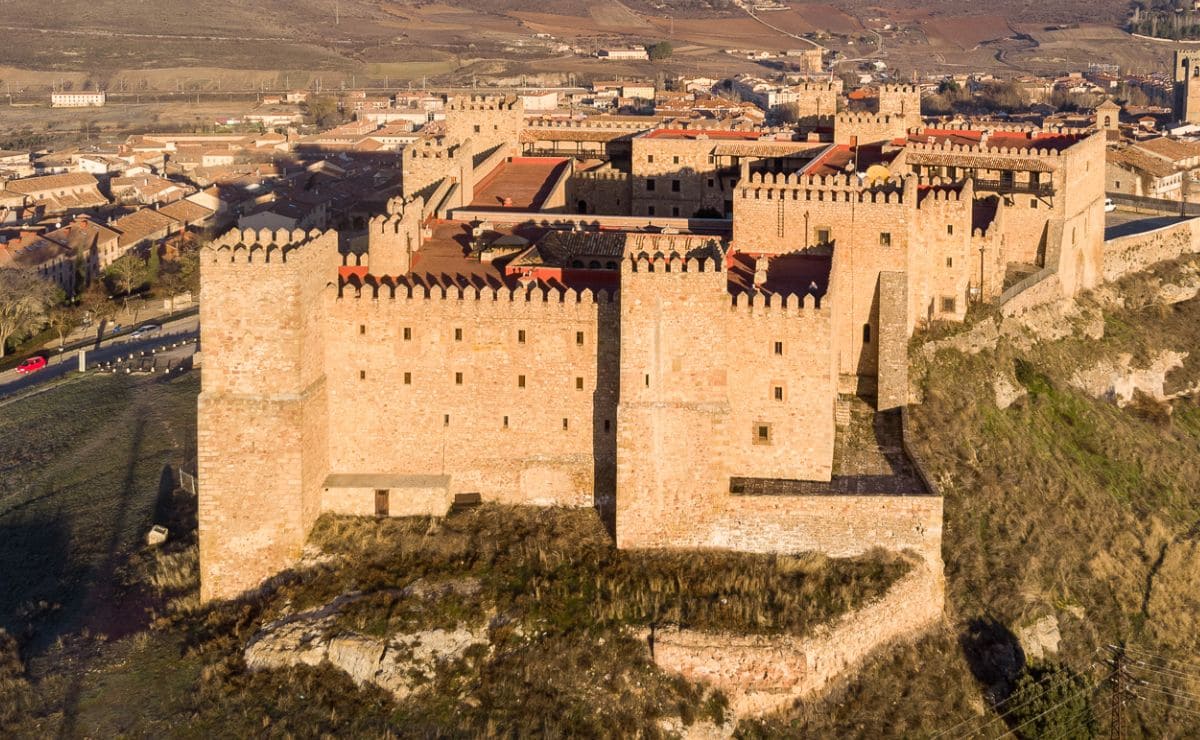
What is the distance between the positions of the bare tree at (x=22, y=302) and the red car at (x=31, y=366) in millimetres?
3168

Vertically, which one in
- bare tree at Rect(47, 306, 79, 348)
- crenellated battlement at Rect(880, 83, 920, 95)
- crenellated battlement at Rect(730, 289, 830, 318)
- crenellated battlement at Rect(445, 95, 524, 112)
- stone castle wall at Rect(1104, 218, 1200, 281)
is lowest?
bare tree at Rect(47, 306, 79, 348)

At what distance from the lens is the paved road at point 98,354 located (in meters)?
41.0

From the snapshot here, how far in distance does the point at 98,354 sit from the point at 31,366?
75.4 inches

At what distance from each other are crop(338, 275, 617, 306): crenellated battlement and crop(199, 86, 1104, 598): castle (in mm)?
35

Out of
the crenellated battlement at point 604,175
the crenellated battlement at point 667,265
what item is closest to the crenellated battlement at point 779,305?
the crenellated battlement at point 667,265

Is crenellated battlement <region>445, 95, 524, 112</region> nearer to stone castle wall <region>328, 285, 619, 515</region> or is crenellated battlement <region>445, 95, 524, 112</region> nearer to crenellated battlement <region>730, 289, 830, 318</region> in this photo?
stone castle wall <region>328, 285, 619, 515</region>

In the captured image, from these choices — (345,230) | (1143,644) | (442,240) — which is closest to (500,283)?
(442,240)

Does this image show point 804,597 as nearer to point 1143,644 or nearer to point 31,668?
point 1143,644

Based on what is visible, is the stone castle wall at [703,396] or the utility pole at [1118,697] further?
the stone castle wall at [703,396]

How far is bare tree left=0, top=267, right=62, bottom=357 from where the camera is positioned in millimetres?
47237

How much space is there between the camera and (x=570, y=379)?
76.6 ft

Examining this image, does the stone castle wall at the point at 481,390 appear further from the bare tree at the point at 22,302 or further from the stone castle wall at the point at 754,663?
the bare tree at the point at 22,302

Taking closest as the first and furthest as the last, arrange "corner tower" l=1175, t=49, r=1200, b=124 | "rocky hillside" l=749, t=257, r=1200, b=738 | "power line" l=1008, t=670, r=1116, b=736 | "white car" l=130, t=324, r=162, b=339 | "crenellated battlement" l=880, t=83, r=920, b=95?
1. "power line" l=1008, t=670, r=1116, b=736
2. "rocky hillside" l=749, t=257, r=1200, b=738
3. "crenellated battlement" l=880, t=83, r=920, b=95
4. "white car" l=130, t=324, r=162, b=339
5. "corner tower" l=1175, t=49, r=1200, b=124

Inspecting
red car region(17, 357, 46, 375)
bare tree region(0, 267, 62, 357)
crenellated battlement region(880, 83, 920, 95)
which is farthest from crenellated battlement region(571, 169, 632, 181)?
bare tree region(0, 267, 62, 357)
